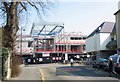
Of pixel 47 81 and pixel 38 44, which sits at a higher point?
pixel 38 44

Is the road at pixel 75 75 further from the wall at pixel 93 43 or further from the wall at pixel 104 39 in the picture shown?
the wall at pixel 93 43

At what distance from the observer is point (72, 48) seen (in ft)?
373

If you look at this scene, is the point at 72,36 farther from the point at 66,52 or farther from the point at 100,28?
the point at 100,28

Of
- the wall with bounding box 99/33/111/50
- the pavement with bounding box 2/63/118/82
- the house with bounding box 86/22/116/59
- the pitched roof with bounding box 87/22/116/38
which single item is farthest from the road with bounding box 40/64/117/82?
the pitched roof with bounding box 87/22/116/38

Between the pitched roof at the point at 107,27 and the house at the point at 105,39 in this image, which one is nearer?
the house at the point at 105,39

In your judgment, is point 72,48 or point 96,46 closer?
point 96,46

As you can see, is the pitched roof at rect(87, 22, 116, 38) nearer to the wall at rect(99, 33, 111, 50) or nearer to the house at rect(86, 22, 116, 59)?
the house at rect(86, 22, 116, 59)

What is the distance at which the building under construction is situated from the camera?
104m

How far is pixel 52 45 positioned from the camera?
113m

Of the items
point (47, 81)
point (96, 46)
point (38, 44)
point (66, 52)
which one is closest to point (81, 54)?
point (66, 52)

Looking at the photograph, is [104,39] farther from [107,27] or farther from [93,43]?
[93,43]

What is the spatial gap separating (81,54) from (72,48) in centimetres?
631

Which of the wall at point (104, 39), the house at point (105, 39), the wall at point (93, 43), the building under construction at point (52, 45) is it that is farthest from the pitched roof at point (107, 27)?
the building under construction at point (52, 45)

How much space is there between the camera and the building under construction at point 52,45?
10438 centimetres
